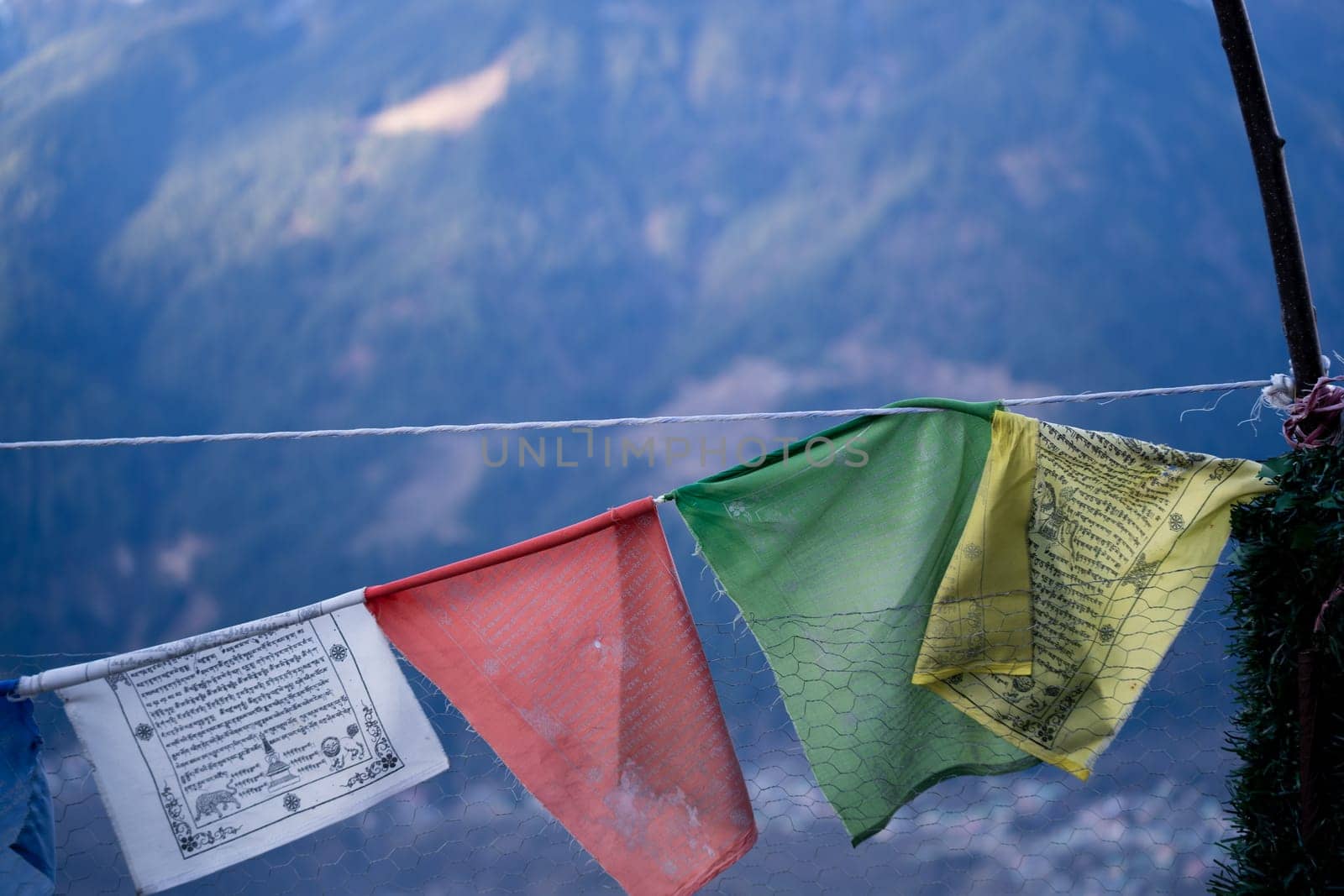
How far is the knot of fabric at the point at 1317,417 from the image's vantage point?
1123 mm

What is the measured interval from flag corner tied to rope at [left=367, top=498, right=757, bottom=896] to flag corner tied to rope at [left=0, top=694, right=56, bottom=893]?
419 mm

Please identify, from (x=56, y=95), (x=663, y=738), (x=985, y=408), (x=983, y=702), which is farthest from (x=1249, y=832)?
(x=56, y=95)

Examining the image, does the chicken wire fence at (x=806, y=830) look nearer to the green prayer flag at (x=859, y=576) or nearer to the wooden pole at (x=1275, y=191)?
the green prayer flag at (x=859, y=576)

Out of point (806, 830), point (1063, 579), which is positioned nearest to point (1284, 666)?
point (1063, 579)

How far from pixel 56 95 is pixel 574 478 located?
5.49 ft

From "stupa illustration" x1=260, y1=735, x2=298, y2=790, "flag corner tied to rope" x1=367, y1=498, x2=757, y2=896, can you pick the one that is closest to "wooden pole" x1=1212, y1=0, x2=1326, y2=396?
"flag corner tied to rope" x1=367, y1=498, x2=757, y2=896

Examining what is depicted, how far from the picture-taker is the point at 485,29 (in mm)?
2621

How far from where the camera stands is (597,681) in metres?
1.27

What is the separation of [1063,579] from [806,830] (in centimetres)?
126

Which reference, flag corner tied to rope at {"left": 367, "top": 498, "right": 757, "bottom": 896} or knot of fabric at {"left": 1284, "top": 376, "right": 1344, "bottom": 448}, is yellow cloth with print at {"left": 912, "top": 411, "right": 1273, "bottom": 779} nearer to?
knot of fabric at {"left": 1284, "top": 376, "right": 1344, "bottom": 448}

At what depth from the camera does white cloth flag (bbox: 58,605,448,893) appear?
3.95ft

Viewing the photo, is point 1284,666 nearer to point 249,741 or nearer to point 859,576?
point 859,576

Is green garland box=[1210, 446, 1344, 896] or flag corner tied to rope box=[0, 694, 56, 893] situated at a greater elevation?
flag corner tied to rope box=[0, 694, 56, 893]

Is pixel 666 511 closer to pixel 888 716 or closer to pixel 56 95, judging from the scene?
pixel 888 716
